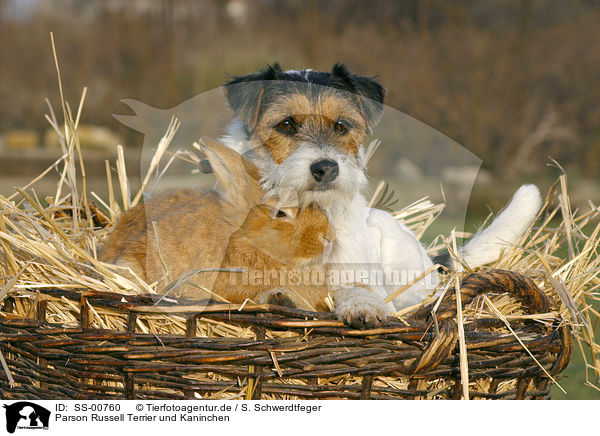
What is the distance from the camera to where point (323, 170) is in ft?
8.69

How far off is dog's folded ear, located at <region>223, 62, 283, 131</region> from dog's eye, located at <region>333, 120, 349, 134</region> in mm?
415

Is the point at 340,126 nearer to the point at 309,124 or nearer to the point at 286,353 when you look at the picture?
the point at 309,124

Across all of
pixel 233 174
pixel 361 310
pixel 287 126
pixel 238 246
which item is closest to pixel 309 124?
pixel 287 126

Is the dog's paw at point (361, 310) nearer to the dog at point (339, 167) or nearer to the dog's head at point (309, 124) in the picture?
the dog at point (339, 167)

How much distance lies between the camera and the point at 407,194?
409 cm

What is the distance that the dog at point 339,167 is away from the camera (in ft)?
8.70

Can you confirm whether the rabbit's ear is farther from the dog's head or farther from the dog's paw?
the dog's paw

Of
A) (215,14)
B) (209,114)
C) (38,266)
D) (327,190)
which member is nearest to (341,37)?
(215,14)

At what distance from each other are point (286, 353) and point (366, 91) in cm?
175

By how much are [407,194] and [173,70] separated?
174 inches

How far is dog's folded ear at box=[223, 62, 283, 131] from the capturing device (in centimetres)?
312

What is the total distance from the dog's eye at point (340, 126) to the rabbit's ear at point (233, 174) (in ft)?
2.20
